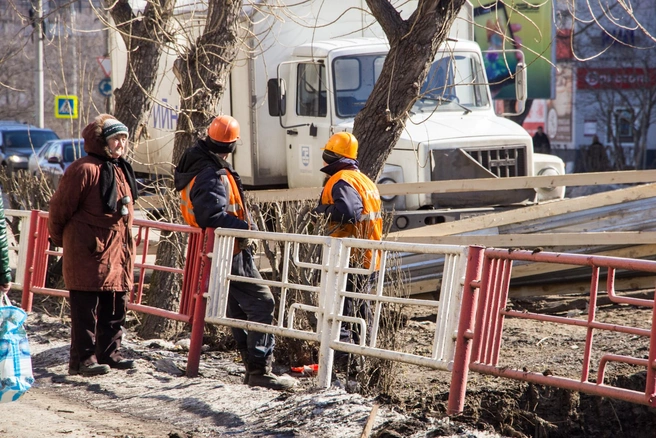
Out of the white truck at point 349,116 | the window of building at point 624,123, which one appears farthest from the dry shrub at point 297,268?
the window of building at point 624,123

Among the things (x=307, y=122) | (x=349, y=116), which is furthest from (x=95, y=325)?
(x=307, y=122)

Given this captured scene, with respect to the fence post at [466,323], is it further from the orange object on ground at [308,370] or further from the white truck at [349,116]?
the white truck at [349,116]

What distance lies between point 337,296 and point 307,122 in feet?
19.1

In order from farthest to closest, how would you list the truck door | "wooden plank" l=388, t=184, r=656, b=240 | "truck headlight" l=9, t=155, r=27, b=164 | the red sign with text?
the red sign with text
"truck headlight" l=9, t=155, r=27, b=164
the truck door
"wooden plank" l=388, t=184, r=656, b=240

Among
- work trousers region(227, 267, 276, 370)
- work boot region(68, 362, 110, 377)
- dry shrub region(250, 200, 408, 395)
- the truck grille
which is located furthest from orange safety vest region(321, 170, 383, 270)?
the truck grille

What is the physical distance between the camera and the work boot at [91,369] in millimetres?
5758

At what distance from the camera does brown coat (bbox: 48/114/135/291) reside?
5.50m

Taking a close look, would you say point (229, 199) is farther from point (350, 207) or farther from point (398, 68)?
point (398, 68)

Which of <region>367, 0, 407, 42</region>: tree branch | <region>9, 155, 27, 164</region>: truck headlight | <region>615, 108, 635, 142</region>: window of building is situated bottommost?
<region>9, 155, 27, 164</region>: truck headlight

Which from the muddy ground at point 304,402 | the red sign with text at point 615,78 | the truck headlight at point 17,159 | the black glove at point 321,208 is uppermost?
the red sign with text at point 615,78

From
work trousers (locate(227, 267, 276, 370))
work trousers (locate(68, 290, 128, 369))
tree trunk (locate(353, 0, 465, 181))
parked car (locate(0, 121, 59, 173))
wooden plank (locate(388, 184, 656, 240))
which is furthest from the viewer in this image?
parked car (locate(0, 121, 59, 173))

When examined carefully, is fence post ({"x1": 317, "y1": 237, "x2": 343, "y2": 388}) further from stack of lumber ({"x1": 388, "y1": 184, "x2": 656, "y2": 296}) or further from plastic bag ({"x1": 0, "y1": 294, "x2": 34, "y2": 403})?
stack of lumber ({"x1": 388, "y1": 184, "x2": 656, "y2": 296})

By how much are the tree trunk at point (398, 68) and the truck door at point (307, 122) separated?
3569 mm

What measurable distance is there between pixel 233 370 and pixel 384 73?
2.49 m
